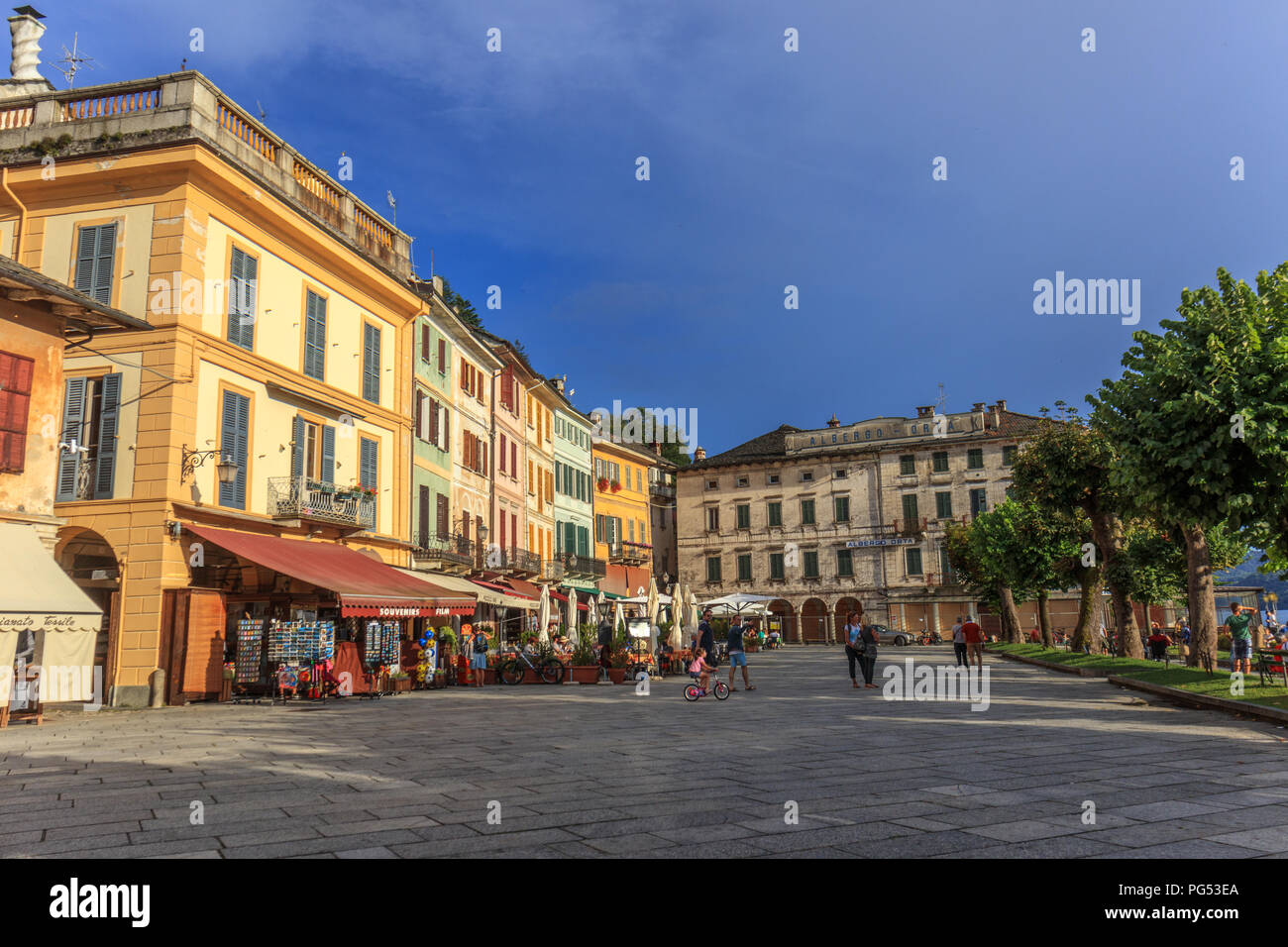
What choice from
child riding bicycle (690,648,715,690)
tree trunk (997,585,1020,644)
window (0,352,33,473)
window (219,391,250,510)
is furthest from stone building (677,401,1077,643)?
window (0,352,33,473)

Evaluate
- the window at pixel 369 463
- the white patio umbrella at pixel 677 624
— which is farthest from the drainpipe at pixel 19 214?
the white patio umbrella at pixel 677 624

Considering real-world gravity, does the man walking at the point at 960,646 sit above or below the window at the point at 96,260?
below

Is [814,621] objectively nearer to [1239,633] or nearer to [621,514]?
[621,514]

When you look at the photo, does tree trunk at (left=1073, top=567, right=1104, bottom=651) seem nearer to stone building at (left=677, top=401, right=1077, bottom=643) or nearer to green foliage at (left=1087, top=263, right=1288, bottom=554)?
green foliage at (left=1087, top=263, right=1288, bottom=554)

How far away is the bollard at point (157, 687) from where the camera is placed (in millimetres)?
16453

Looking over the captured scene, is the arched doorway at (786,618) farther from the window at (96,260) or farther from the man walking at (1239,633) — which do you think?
the window at (96,260)

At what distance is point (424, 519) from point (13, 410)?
43.5 ft

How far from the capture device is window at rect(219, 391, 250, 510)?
729 inches

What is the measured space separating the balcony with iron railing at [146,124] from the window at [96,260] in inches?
59.5

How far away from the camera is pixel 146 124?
59.5ft

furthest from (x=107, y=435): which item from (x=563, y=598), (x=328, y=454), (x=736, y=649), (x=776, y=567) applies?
(x=776, y=567)

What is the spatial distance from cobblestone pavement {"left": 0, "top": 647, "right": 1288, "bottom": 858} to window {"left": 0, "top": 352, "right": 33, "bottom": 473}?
13.3 feet

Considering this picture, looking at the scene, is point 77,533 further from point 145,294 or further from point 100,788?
point 100,788
